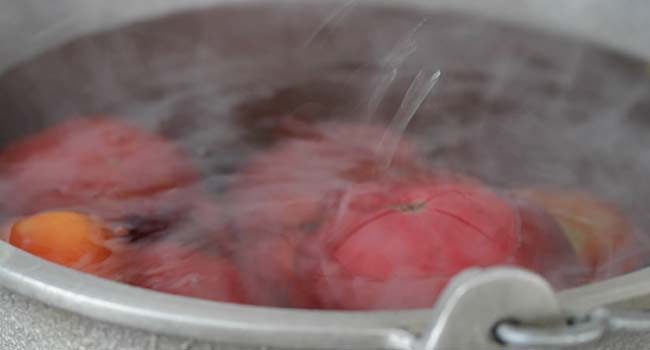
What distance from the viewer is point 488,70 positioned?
2.86 feet

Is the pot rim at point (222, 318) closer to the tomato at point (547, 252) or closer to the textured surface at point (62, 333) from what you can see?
the textured surface at point (62, 333)

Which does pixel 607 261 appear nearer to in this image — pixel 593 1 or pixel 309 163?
pixel 309 163

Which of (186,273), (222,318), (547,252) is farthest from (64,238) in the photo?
(547,252)

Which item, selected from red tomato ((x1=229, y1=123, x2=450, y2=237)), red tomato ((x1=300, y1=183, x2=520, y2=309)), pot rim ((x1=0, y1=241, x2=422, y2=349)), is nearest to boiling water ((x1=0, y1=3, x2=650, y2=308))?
red tomato ((x1=229, y1=123, x2=450, y2=237))

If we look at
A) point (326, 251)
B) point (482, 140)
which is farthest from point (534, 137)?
point (326, 251)

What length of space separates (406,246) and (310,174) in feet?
0.57

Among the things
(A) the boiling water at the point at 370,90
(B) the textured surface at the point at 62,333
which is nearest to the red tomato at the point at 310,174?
(A) the boiling water at the point at 370,90

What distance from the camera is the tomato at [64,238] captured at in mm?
550

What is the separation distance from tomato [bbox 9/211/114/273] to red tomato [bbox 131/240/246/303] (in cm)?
3

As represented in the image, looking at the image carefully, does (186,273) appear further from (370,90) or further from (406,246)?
(370,90)

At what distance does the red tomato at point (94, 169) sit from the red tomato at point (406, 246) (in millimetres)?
149

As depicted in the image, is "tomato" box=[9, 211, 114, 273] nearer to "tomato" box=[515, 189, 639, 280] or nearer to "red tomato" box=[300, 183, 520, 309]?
"red tomato" box=[300, 183, 520, 309]

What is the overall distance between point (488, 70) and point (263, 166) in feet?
0.94

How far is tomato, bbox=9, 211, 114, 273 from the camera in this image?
21.6 inches
